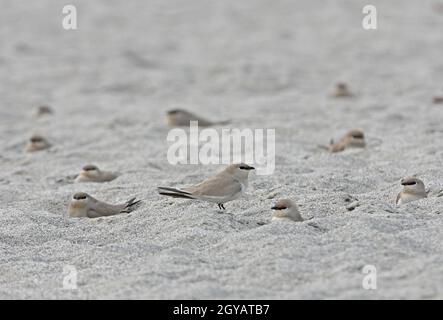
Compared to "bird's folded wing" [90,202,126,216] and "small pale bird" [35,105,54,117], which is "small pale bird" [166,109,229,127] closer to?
"small pale bird" [35,105,54,117]

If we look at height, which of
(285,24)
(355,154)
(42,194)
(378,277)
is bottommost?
(378,277)

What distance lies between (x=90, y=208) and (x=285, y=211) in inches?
56.2

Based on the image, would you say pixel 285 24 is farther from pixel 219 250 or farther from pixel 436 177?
pixel 219 250

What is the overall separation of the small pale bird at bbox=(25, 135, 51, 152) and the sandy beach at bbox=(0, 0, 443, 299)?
0.10 meters

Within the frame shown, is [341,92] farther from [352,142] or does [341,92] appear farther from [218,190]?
[218,190]

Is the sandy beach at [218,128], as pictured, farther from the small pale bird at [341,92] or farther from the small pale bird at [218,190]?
the small pale bird at [341,92]

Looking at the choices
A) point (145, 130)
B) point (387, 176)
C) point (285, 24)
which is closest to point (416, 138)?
point (387, 176)

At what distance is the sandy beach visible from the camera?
5.11 meters

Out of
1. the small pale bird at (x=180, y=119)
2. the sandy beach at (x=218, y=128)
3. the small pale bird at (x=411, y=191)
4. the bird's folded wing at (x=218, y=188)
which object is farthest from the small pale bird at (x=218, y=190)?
the small pale bird at (x=180, y=119)

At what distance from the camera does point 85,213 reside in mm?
6477

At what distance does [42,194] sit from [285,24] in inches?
429

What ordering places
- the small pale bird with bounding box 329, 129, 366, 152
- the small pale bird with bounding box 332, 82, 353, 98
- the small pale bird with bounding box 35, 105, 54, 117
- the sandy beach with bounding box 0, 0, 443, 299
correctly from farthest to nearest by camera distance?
1. the small pale bird with bounding box 332, 82, 353, 98
2. the small pale bird with bounding box 35, 105, 54, 117
3. the small pale bird with bounding box 329, 129, 366, 152
4. the sandy beach with bounding box 0, 0, 443, 299

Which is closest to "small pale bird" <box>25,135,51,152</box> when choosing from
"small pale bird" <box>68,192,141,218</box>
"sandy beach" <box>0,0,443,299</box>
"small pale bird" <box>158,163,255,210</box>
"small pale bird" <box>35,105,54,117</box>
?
"sandy beach" <box>0,0,443,299</box>

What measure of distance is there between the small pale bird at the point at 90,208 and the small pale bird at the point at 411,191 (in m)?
1.86
